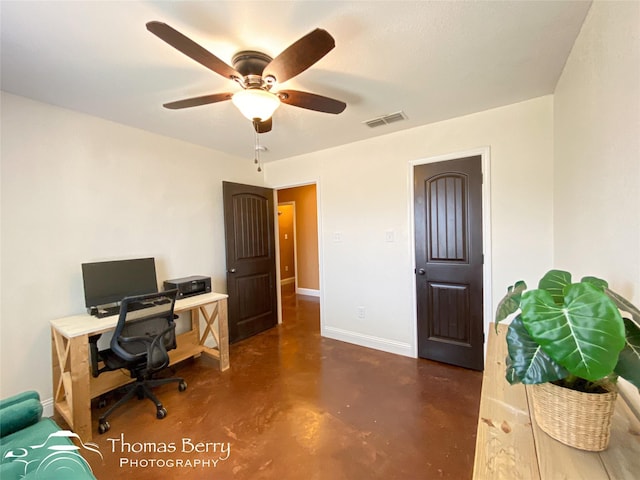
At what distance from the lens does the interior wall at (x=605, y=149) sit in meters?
0.94

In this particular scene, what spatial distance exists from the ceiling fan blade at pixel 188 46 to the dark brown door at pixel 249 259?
2.01 meters

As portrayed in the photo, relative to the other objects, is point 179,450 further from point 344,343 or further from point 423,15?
point 423,15

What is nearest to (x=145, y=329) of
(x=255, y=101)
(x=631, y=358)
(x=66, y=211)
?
(x=66, y=211)

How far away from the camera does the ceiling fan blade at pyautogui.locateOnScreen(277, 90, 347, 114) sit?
1638 millimetres

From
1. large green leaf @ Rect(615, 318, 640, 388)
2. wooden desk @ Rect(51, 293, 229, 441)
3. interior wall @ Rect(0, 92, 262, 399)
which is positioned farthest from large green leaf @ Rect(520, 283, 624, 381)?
interior wall @ Rect(0, 92, 262, 399)

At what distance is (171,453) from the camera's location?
1708 mm

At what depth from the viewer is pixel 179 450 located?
1730 mm

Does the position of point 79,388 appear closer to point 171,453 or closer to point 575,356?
point 171,453

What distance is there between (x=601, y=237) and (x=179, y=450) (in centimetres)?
258

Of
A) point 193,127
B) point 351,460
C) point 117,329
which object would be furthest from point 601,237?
point 193,127

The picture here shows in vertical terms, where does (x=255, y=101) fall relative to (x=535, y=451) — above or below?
above

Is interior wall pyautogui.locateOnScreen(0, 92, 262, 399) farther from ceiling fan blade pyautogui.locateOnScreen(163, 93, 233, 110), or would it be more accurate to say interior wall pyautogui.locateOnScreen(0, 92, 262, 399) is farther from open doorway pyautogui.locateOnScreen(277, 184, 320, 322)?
open doorway pyautogui.locateOnScreen(277, 184, 320, 322)

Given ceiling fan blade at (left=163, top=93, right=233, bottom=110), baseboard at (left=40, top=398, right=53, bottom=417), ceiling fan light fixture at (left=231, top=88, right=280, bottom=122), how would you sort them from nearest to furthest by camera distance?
ceiling fan light fixture at (left=231, top=88, right=280, bottom=122) < ceiling fan blade at (left=163, top=93, right=233, bottom=110) < baseboard at (left=40, top=398, right=53, bottom=417)

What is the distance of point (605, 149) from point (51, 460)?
2.63m
